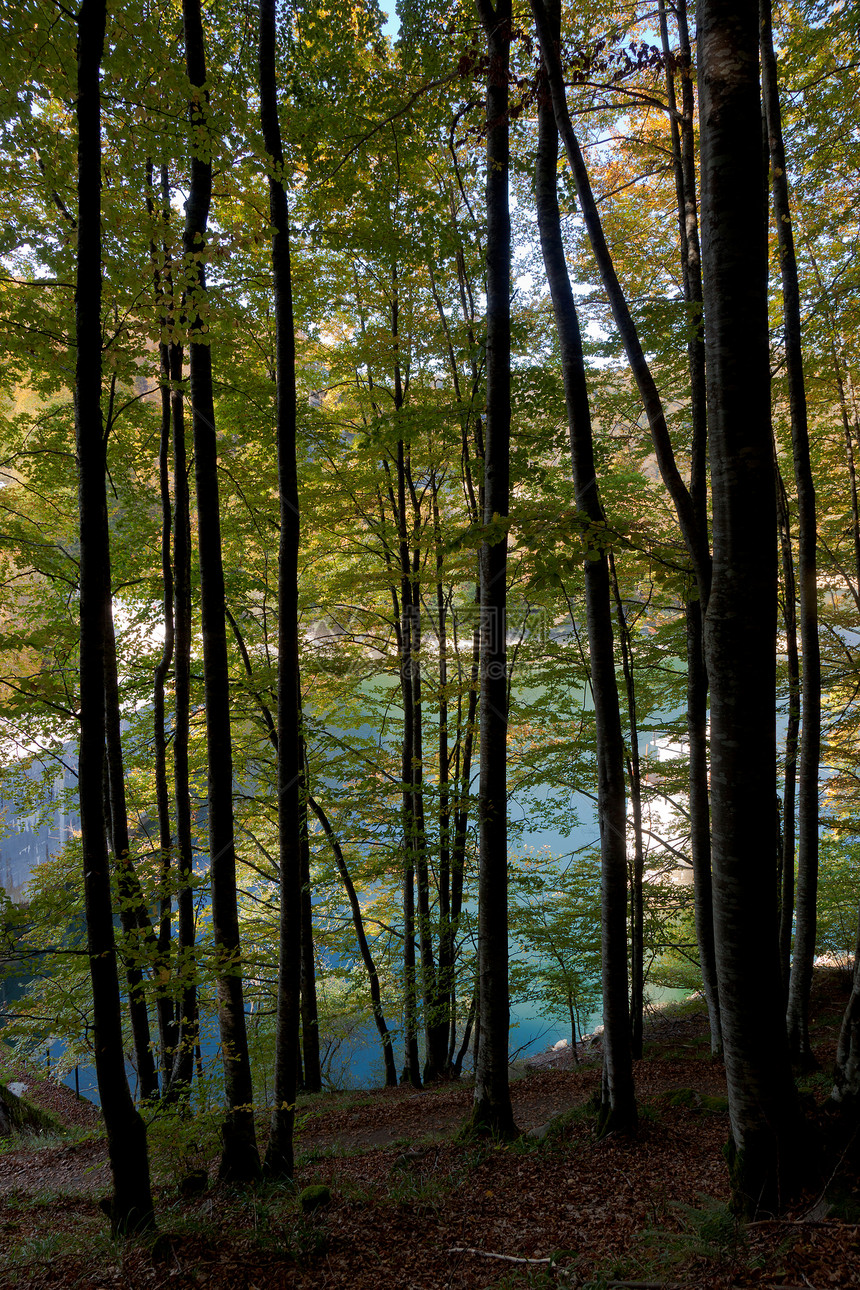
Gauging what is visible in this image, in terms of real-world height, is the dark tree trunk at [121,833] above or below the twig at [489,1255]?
above

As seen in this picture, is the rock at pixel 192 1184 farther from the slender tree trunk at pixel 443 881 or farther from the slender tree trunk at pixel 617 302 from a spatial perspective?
the slender tree trunk at pixel 617 302

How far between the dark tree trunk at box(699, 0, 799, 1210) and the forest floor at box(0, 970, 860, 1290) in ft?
1.09

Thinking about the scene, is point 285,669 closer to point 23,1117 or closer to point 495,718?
point 495,718

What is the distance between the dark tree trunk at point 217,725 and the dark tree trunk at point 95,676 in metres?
1.32

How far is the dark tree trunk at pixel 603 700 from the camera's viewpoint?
516 centimetres

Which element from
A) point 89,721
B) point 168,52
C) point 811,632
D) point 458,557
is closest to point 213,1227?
point 89,721

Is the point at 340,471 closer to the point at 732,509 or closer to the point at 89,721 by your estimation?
the point at 89,721

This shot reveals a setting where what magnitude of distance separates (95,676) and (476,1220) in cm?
390

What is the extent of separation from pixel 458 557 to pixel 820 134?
19.5 feet

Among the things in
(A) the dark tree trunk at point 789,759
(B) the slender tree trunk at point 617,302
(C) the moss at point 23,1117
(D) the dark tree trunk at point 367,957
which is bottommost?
(C) the moss at point 23,1117

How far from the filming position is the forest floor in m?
2.56

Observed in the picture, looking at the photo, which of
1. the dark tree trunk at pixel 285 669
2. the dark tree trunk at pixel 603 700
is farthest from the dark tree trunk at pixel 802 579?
the dark tree trunk at pixel 285 669

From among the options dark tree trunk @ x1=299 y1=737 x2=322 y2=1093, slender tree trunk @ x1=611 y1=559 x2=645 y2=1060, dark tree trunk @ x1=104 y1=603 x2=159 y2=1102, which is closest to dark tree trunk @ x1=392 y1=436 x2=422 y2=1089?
dark tree trunk @ x1=299 y1=737 x2=322 y2=1093

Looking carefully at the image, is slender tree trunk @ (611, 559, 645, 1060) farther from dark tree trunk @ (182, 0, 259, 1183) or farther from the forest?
dark tree trunk @ (182, 0, 259, 1183)
